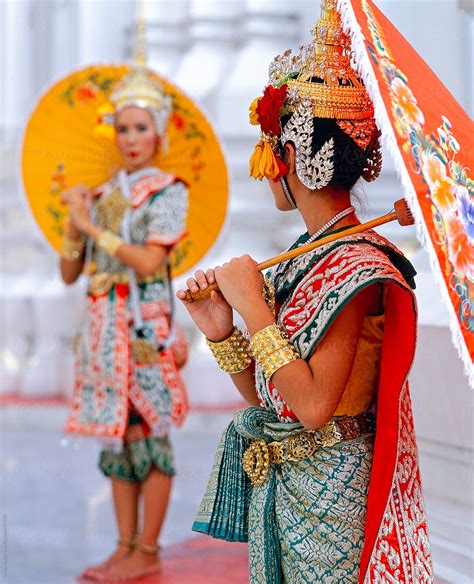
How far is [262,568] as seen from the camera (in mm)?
1679

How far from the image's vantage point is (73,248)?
3562 mm

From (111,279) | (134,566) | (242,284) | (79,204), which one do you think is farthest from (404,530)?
(79,204)

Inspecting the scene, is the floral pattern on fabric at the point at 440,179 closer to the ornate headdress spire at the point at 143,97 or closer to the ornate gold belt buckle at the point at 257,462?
the ornate gold belt buckle at the point at 257,462

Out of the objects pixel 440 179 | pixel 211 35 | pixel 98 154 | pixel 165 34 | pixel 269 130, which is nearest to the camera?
pixel 440 179

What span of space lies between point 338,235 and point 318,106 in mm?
206

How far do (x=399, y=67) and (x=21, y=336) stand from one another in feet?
18.9

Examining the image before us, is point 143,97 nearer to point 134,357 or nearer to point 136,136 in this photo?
point 136,136

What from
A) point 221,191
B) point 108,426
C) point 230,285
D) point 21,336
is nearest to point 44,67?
point 21,336

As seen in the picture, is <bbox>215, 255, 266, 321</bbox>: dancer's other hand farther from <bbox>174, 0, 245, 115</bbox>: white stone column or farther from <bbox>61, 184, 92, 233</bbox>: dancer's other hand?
<bbox>174, 0, 245, 115</bbox>: white stone column

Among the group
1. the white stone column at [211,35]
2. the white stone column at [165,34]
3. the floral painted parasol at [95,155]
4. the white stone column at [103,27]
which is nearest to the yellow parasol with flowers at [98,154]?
the floral painted parasol at [95,155]

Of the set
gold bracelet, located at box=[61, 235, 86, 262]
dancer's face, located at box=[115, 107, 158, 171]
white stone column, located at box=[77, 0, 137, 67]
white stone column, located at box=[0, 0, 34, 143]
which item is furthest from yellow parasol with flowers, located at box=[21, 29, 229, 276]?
white stone column, located at box=[0, 0, 34, 143]

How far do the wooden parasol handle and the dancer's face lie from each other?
6.01 feet

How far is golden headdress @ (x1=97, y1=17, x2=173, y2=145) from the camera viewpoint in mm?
3533

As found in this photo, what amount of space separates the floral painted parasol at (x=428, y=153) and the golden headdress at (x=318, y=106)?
4.9 inches
